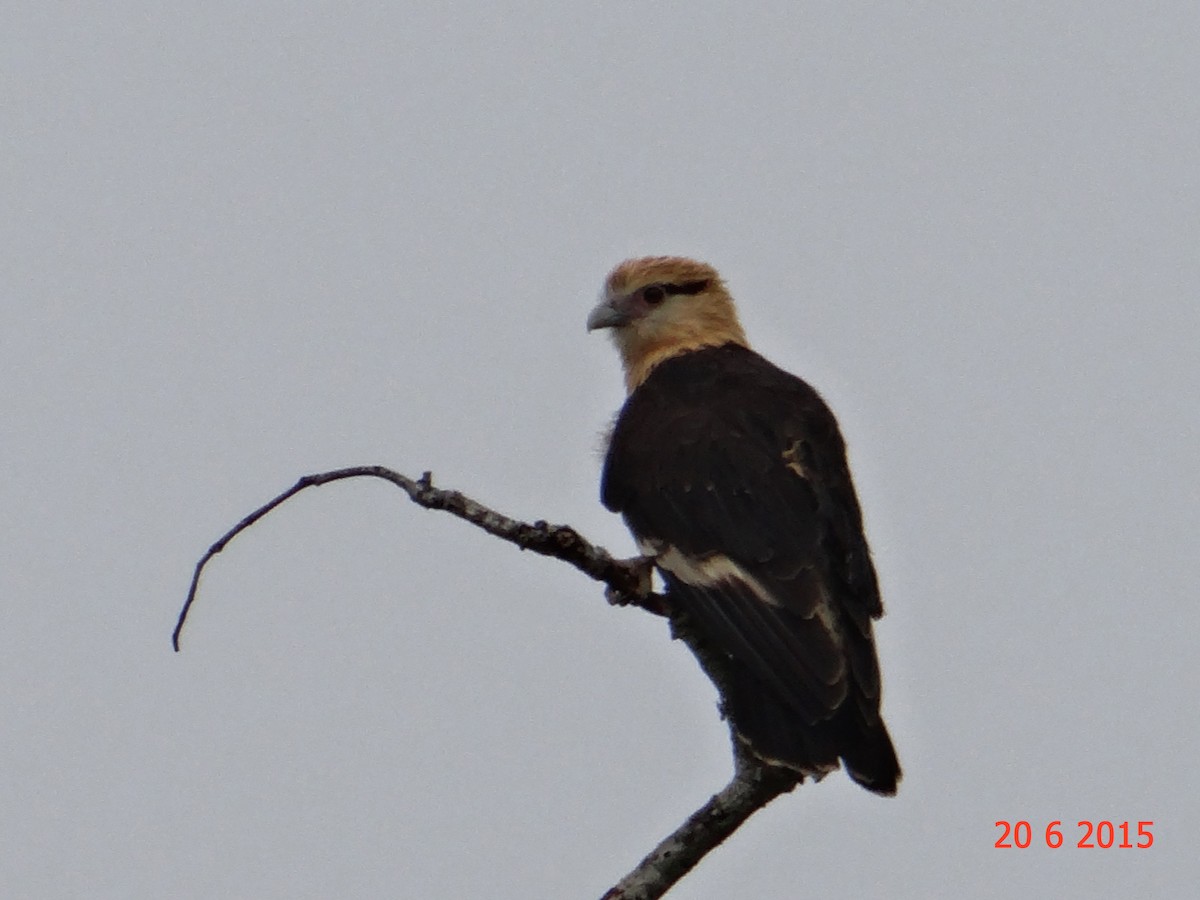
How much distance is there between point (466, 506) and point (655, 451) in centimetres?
255

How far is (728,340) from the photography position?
9820 millimetres

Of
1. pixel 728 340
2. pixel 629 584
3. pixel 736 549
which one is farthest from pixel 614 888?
pixel 728 340

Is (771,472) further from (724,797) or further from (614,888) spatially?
(614,888)

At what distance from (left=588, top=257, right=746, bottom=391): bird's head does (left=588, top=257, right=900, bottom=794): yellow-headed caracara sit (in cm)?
57

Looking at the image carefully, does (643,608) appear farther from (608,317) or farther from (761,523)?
(608,317)

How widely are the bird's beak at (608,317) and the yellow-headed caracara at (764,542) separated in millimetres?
766

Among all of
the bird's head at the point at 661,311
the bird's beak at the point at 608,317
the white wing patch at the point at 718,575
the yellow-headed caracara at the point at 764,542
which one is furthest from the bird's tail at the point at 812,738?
the bird's beak at the point at 608,317

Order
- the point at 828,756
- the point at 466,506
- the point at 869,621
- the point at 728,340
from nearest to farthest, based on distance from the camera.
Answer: the point at 466,506
the point at 828,756
the point at 869,621
the point at 728,340

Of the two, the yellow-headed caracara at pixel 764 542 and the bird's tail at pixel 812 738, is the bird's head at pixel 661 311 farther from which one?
the bird's tail at pixel 812 738

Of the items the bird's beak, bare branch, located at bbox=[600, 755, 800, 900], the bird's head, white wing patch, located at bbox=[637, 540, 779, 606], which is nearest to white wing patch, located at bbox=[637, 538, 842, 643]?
white wing patch, located at bbox=[637, 540, 779, 606]

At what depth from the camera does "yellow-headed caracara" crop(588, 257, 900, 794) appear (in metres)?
6.61

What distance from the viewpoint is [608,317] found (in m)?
9.95

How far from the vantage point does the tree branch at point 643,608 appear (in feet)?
17.9

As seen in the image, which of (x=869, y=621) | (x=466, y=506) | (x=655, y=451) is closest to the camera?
(x=466, y=506)
